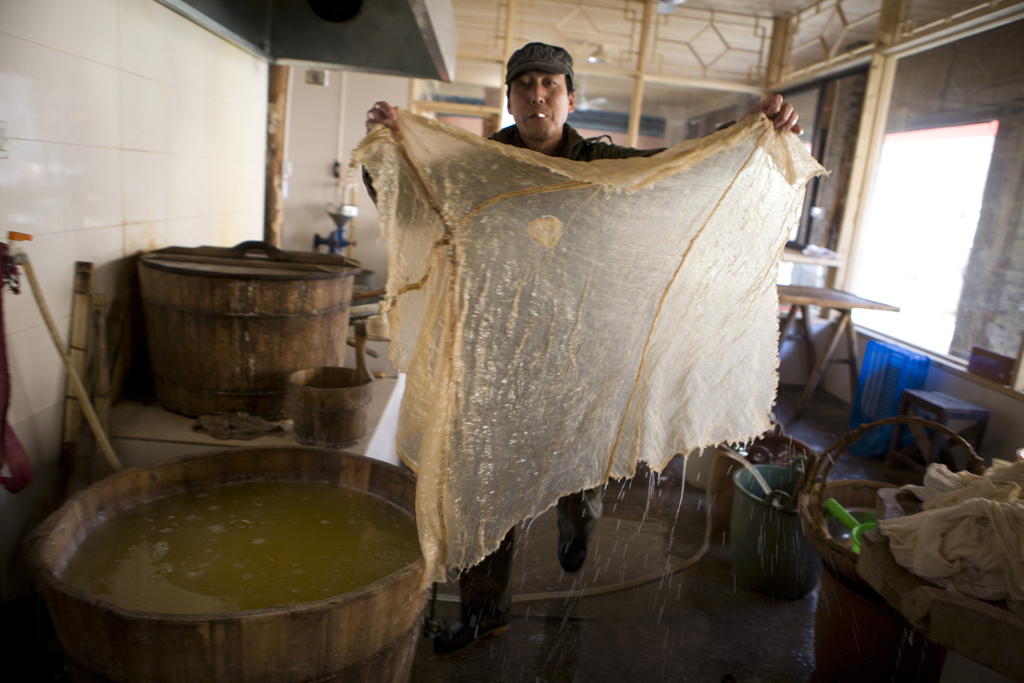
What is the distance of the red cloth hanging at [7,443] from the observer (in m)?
1.59

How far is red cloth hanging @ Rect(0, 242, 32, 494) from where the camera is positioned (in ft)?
5.23

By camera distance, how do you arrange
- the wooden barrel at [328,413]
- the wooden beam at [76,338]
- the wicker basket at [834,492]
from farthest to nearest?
the wooden barrel at [328,413] → the wooden beam at [76,338] → the wicker basket at [834,492]

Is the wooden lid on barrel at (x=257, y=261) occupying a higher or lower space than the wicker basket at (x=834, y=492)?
higher

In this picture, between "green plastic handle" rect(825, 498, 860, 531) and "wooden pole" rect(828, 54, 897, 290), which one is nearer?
"green plastic handle" rect(825, 498, 860, 531)

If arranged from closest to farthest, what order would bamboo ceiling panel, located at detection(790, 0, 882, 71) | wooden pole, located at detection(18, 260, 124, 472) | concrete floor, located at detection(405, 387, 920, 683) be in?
wooden pole, located at detection(18, 260, 124, 472) < concrete floor, located at detection(405, 387, 920, 683) < bamboo ceiling panel, located at detection(790, 0, 882, 71)

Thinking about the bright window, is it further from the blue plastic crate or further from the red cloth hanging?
the red cloth hanging

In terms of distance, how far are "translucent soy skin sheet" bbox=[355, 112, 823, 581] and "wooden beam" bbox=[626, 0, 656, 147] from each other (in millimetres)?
5363

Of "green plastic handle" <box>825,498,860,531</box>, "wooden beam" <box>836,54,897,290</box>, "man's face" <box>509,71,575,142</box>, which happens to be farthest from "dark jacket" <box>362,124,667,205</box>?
"wooden beam" <box>836,54,897,290</box>

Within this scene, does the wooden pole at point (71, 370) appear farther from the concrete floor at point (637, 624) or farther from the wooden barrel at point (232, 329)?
the concrete floor at point (637, 624)

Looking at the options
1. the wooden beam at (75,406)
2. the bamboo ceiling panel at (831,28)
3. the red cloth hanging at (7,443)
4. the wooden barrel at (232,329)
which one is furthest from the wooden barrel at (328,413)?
the bamboo ceiling panel at (831,28)

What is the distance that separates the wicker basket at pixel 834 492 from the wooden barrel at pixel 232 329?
1.98 meters

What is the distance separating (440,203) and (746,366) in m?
1.14

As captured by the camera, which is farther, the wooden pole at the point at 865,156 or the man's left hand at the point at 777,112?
the wooden pole at the point at 865,156

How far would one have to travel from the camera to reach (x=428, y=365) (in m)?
1.41
